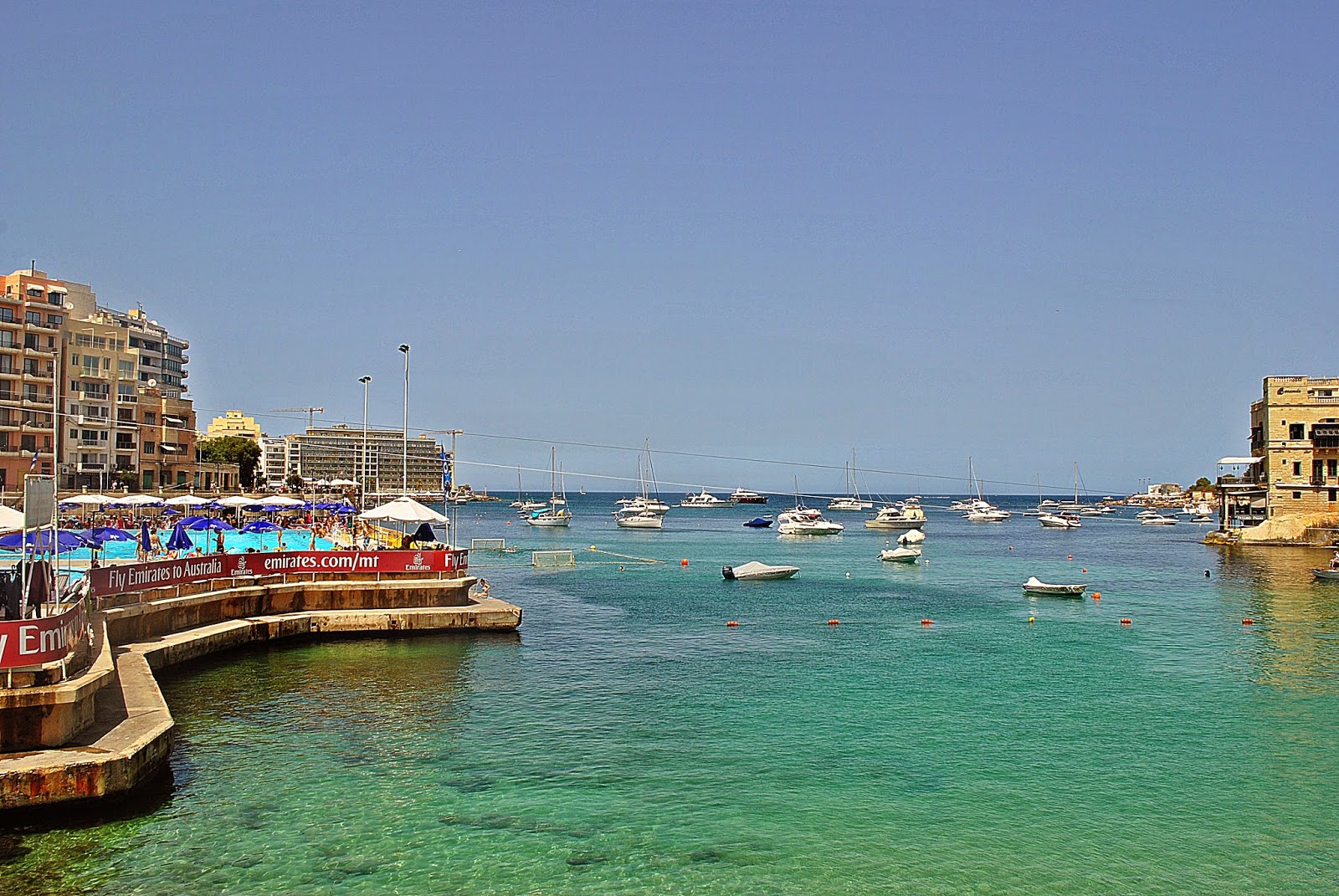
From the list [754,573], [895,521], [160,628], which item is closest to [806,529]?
[895,521]

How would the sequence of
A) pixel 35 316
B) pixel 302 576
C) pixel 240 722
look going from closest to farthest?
pixel 240 722
pixel 302 576
pixel 35 316

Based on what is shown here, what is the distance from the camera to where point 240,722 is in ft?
72.2

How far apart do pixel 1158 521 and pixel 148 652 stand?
571ft

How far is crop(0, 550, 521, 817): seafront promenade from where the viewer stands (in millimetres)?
15164

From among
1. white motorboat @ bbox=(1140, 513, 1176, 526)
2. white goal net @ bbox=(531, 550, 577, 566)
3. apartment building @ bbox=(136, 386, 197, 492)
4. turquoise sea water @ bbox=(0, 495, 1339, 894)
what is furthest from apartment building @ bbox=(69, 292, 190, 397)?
white motorboat @ bbox=(1140, 513, 1176, 526)

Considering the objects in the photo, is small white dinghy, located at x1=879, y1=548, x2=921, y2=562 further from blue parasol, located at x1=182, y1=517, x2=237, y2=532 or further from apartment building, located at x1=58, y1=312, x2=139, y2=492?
apartment building, located at x1=58, y1=312, x2=139, y2=492

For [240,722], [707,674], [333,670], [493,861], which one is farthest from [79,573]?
[493,861]

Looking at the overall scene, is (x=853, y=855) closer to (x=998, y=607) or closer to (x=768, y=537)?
(x=998, y=607)

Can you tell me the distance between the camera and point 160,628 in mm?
27859

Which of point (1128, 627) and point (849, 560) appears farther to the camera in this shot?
point (849, 560)

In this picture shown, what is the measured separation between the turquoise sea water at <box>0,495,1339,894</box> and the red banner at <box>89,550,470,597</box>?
2.83 meters

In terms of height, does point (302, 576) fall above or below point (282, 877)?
above

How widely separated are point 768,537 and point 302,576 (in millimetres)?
91563

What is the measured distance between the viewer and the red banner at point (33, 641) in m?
15.3
